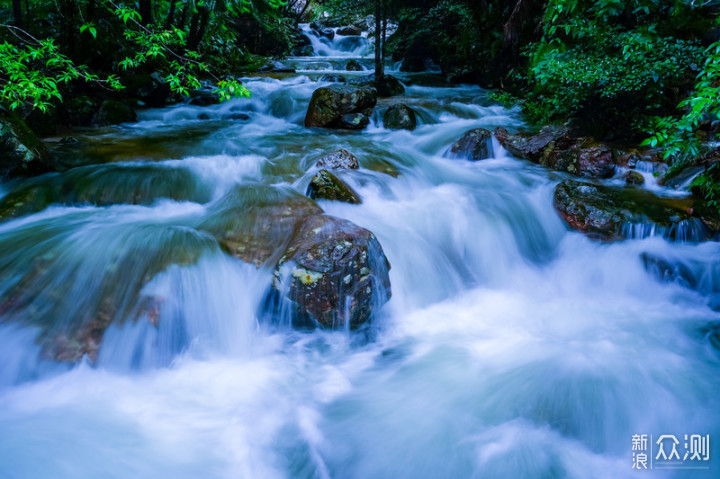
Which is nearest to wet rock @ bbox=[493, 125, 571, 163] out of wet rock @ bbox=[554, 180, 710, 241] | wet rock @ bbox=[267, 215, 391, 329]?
wet rock @ bbox=[554, 180, 710, 241]

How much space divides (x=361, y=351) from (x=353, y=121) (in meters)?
6.74

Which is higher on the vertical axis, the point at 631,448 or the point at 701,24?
the point at 701,24

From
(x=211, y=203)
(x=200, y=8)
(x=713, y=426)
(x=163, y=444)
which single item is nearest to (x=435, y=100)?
(x=200, y=8)

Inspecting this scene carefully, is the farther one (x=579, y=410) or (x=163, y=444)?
(x=579, y=410)

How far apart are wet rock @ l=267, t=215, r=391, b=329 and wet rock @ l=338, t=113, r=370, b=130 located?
19.5 ft

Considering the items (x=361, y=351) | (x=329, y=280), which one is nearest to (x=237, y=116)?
(x=329, y=280)

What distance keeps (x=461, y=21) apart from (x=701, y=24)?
8216mm

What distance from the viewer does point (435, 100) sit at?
37.4ft

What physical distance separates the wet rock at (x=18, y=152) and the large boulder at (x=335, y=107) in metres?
5.45

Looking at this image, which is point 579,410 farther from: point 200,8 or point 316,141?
point 200,8

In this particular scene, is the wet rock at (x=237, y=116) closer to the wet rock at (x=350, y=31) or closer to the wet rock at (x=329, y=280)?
the wet rock at (x=329, y=280)

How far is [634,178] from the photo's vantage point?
5.88 m

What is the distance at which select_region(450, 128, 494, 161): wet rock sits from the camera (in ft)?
24.6

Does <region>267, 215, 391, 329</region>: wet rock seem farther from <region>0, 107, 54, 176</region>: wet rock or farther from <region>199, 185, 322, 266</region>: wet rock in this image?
<region>0, 107, 54, 176</region>: wet rock
